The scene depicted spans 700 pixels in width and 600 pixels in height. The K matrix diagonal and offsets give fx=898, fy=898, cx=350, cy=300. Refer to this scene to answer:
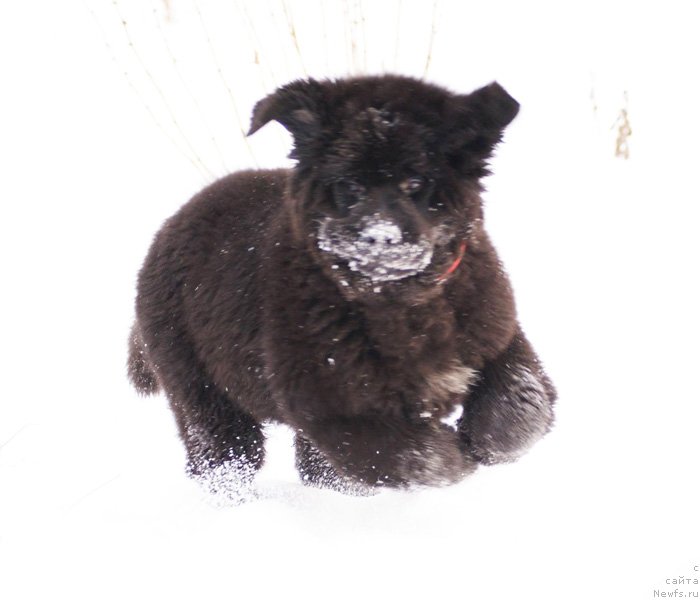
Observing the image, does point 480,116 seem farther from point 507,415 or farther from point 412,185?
point 507,415

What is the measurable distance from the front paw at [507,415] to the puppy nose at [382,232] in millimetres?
885

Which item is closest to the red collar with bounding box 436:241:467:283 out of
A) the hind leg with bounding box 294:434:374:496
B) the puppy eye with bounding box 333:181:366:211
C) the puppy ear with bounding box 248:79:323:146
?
the puppy eye with bounding box 333:181:366:211

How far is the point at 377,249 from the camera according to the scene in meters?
2.94

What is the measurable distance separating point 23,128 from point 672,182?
19.8 ft

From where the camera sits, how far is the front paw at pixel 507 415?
348 centimetres

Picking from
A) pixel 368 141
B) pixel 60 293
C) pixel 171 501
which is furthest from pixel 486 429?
pixel 60 293

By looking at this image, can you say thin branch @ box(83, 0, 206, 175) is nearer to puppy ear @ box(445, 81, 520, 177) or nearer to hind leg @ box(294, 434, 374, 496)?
hind leg @ box(294, 434, 374, 496)

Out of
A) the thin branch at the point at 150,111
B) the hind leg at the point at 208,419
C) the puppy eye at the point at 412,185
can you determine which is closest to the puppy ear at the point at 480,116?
the puppy eye at the point at 412,185

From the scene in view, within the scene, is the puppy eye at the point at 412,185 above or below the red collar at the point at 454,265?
above

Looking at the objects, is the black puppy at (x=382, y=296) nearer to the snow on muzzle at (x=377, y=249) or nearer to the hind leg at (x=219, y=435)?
the snow on muzzle at (x=377, y=249)

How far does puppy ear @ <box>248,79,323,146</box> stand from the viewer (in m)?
3.17

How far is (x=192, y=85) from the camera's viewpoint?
8.64 m

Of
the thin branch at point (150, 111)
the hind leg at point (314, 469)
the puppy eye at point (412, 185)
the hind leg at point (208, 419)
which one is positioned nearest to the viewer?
the puppy eye at point (412, 185)

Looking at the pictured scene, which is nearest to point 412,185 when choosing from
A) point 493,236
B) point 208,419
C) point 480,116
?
point 480,116
